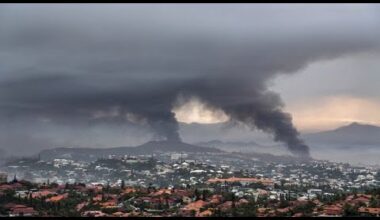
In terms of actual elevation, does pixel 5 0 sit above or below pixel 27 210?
above

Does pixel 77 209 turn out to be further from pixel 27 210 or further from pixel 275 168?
pixel 275 168

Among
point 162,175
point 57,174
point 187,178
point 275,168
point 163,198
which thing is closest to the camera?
point 163,198

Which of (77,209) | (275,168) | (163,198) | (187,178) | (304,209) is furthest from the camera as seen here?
(275,168)

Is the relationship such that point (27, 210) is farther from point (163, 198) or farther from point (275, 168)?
point (275, 168)

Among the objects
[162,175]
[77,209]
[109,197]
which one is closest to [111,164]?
[162,175]

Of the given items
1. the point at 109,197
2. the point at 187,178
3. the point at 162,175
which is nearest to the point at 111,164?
the point at 162,175

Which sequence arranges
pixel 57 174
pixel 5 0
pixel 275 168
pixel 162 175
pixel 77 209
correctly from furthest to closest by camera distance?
pixel 275 168 → pixel 57 174 → pixel 162 175 → pixel 77 209 → pixel 5 0

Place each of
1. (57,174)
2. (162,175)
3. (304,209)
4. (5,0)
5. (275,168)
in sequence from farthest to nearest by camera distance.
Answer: (275,168) < (57,174) < (162,175) < (304,209) < (5,0)

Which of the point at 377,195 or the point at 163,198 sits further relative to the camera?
the point at 163,198

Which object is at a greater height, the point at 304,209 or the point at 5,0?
the point at 5,0
